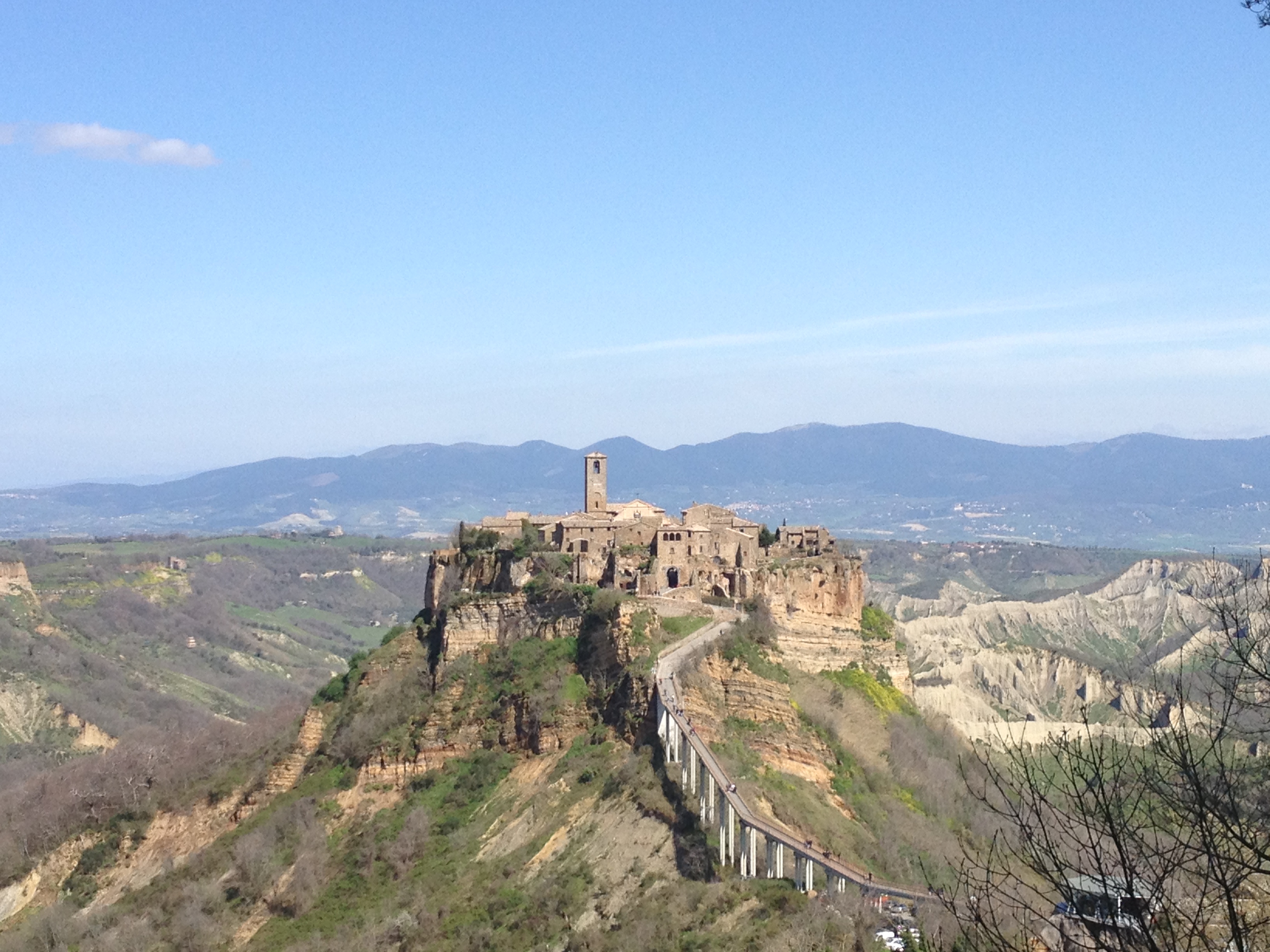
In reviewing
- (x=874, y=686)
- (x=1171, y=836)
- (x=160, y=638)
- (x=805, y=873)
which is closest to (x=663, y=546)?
(x=874, y=686)

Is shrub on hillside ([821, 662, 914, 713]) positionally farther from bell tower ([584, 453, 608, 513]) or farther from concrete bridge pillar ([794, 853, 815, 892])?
concrete bridge pillar ([794, 853, 815, 892])

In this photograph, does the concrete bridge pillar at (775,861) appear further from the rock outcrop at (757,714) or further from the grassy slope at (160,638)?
the grassy slope at (160,638)

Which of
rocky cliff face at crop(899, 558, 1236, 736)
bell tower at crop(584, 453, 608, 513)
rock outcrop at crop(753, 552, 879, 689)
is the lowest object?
rocky cliff face at crop(899, 558, 1236, 736)

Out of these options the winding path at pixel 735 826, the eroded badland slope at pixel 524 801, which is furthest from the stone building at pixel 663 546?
the winding path at pixel 735 826

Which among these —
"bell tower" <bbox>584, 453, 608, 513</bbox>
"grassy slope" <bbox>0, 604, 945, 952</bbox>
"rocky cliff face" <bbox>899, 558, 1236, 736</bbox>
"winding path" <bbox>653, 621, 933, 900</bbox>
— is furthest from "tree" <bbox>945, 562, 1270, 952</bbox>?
"rocky cliff face" <bbox>899, 558, 1236, 736</bbox>

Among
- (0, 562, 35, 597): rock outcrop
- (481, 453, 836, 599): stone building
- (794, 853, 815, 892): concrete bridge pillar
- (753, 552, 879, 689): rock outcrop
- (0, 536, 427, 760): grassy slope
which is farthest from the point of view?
(0, 562, 35, 597): rock outcrop

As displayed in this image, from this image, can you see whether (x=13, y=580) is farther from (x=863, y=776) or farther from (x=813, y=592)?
(x=863, y=776)

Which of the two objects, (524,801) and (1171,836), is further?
(524,801)
